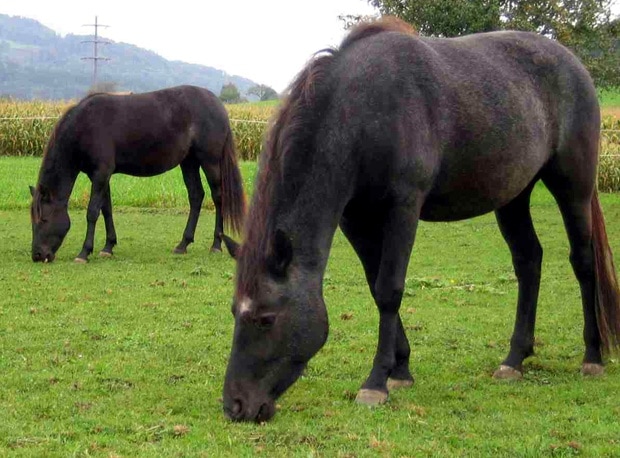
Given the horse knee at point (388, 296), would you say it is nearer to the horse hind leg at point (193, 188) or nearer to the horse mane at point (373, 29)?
the horse mane at point (373, 29)

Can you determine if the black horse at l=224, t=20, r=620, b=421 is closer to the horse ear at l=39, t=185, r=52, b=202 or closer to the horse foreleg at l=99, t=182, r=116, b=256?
the horse ear at l=39, t=185, r=52, b=202

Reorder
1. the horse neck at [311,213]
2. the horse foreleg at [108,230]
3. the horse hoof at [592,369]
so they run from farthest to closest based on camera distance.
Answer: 1. the horse foreleg at [108,230]
2. the horse hoof at [592,369]
3. the horse neck at [311,213]

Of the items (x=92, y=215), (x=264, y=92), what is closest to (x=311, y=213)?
(x=92, y=215)

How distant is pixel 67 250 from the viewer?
504 inches

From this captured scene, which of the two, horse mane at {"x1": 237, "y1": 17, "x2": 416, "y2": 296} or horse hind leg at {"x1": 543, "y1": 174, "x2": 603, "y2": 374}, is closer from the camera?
horse mane at {"x1": 237, "y1": 17, "x2": 416, "y2": 296}

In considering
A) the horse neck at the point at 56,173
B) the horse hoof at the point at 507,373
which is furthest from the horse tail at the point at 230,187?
the horse hoof at the point at 507,373

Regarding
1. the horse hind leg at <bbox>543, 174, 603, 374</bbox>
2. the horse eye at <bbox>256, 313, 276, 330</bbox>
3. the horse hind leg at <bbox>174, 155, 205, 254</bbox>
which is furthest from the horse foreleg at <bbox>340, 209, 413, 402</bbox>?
the horse hind leg at <bbox>174, 155, 205, 254</bbox>

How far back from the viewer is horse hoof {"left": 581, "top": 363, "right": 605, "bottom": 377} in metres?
5.99

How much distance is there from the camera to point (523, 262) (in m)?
6.36

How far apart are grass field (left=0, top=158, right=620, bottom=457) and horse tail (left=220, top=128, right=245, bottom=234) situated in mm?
1541

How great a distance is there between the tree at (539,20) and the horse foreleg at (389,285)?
20.6 metres

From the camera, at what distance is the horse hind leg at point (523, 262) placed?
20.4ft

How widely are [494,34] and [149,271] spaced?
5.92 metres

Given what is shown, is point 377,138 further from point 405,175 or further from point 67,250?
point 67,250
